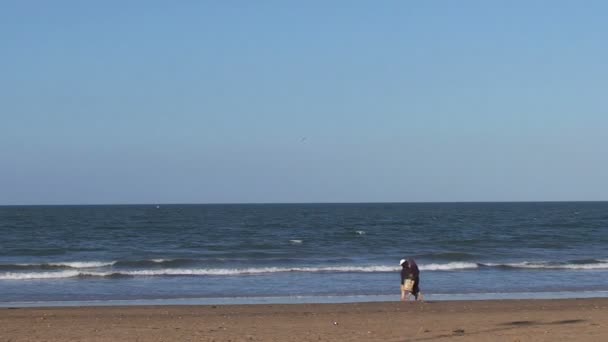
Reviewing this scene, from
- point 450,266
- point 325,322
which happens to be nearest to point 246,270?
point 450,266

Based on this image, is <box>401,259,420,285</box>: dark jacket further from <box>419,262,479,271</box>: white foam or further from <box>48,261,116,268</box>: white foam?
<box>48,261,116,268</box>: white foam

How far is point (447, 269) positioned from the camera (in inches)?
1382

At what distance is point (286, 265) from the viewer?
3712 cm

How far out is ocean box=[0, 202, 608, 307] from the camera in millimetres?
25781

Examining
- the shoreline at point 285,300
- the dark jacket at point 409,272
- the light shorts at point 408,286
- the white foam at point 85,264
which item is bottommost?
the shoreline at point 285,300

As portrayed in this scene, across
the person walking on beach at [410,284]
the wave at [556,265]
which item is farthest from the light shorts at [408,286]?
the wave at [556,265]

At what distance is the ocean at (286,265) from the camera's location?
84.6ft

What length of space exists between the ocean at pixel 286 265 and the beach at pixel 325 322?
270 centimetres

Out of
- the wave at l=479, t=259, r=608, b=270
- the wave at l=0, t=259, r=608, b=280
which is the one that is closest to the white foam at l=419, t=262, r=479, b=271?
the wave at l=0, t=259, r=608, b=280

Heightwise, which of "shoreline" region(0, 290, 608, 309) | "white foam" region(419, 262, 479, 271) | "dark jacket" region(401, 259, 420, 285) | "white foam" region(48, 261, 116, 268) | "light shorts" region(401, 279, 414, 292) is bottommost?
"shoreline" region(0, 290, 608, 309)

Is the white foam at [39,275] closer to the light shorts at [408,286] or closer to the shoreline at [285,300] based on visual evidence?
the shoreline at [285,300]

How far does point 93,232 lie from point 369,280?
129 feet

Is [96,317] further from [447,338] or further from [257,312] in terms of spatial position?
[447,338]

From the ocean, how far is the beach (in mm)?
2698
